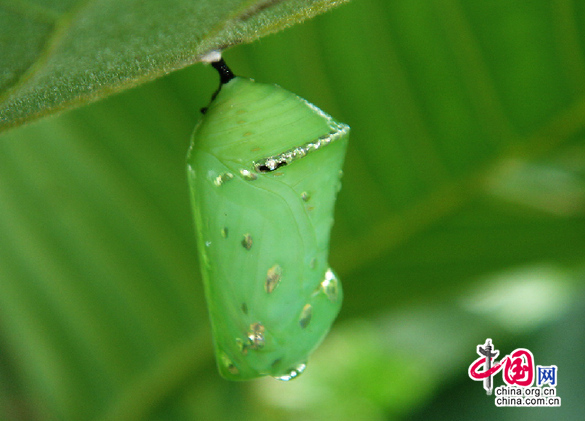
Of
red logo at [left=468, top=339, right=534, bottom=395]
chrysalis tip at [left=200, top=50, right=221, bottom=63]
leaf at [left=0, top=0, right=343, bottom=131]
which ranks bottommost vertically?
red logo at [left=468, top=339, right=534, bottom=395]

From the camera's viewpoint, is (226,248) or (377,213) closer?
(226,248)

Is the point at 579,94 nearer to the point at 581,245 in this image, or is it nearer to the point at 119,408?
the point at 581,245

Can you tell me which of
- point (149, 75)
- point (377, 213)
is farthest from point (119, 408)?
point (149, 75)

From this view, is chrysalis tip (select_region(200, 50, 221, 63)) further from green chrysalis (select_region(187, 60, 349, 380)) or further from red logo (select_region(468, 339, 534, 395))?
red logo (select_region(468, 339, 534, 395))

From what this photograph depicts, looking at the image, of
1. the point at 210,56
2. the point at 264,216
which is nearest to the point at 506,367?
the point at 264,216

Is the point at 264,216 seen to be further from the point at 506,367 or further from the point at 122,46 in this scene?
the point at 506,367

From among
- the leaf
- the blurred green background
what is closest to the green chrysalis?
the blurred green background

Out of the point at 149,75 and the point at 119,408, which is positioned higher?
the point at 149,75
